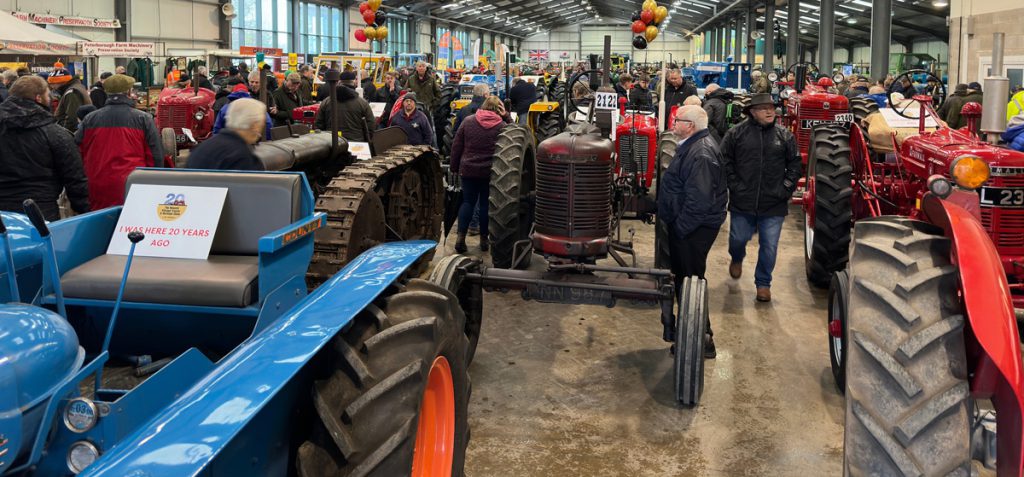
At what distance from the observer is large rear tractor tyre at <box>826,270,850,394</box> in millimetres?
4539

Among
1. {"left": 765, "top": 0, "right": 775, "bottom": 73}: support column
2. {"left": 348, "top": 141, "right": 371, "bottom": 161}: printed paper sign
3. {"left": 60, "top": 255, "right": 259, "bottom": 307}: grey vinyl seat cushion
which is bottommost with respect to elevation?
{"left": 60, "top": 255, "right": 259, "bottom": 307}: grey vinyl seat cushion

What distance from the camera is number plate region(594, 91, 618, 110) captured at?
778 cm

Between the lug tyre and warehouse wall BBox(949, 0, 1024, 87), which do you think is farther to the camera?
warehouse wall BBox(949, 0, 1024, 87)

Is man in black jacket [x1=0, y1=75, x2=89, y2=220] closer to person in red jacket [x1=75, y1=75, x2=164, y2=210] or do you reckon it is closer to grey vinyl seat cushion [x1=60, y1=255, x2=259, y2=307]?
person in red jacket [x1=75, y1=75, x2=164, y2=210]

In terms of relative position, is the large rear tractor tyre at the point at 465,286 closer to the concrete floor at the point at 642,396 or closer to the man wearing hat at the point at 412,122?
the concrete floor at the point at 642,396

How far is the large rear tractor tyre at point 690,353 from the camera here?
4.59 meters

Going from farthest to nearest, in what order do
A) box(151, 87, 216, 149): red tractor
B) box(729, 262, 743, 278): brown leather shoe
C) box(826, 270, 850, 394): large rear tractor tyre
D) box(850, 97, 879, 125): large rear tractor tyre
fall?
1. box(151, 87, 216, 149): red tractor
2. box(850, 97, 879, 125): large rear tractor tyre
3. box(729, 262, 743, 278): brown leather shoe
4. box(826, 270, 850, 394): large rear tractor tyre

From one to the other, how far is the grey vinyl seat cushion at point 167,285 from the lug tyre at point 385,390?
66cm

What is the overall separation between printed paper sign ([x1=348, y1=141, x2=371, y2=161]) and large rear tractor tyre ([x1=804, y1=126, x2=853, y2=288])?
3549mm

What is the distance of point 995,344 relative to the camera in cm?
240

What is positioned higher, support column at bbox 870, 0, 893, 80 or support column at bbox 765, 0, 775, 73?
support column at bbox 765, 0, 775, 73

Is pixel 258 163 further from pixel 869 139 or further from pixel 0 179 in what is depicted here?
pixel 869 139

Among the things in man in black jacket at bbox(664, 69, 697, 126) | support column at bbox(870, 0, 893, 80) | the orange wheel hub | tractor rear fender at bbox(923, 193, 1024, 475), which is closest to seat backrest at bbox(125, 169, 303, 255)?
the orange wheel hub

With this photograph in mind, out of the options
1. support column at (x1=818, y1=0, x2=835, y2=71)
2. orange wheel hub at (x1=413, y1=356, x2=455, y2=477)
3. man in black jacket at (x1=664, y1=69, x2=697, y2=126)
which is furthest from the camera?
support column at (x1=818, y1=0, x2=835, y2=71)
